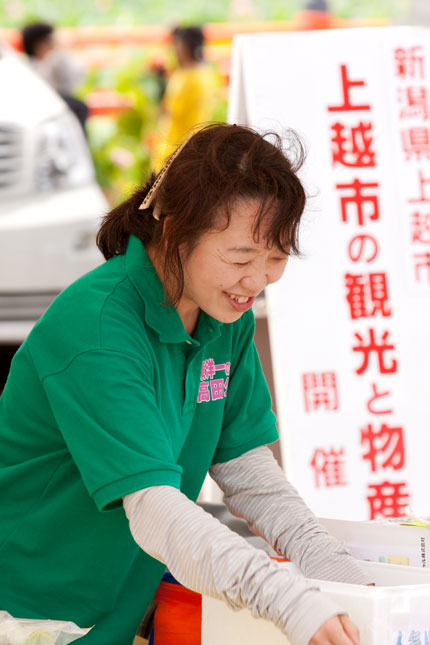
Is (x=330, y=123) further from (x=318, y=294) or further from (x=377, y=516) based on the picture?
(x=377, y=516)

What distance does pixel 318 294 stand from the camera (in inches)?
105

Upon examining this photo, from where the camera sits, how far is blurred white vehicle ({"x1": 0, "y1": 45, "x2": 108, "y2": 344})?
12.0 feet

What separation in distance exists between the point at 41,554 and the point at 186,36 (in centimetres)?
495

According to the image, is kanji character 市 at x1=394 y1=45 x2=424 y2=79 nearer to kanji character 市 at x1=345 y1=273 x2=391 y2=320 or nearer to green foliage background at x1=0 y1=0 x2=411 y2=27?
kanji character 市 at x1=345 y1=273 x2=391 y2=320

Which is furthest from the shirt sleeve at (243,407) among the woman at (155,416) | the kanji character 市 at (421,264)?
the kanji character 市 at (421,264)

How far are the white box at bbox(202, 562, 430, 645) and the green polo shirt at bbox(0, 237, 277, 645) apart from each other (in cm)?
19

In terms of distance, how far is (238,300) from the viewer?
4.22ft

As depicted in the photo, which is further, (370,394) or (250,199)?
(370,394)

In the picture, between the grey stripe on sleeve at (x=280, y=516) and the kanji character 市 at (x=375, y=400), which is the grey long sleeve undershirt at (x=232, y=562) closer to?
the grey stripe on sleeve at (x=280, y=516)

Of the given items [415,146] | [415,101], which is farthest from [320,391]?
[415,101]

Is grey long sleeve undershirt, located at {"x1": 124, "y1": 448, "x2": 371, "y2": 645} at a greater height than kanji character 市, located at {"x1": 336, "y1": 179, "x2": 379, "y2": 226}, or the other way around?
kanji character 市, located at {"x1": 336, "y1": 179, "x2": 379, "y2": 226}

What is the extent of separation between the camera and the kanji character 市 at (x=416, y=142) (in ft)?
9.03

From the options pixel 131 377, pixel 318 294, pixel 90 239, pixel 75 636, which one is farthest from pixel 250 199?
pixel 90 239

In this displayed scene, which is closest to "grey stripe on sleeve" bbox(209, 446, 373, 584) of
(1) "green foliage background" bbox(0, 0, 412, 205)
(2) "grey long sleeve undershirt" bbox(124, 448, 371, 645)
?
(2) "grey long sleeve undershirt" bbox(124, 448, 371, 645)
